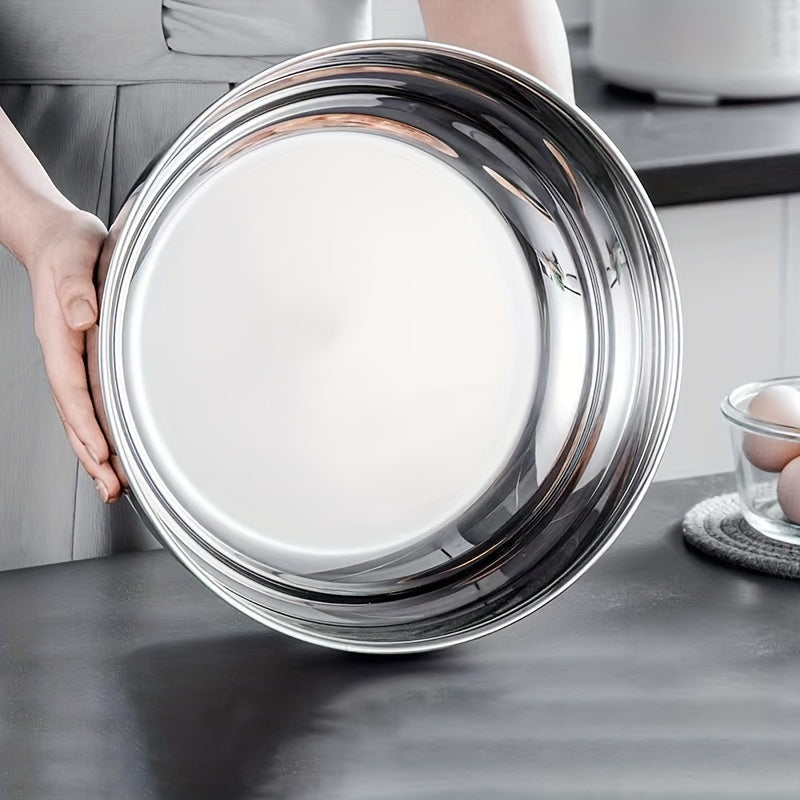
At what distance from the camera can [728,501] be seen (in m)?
0.69

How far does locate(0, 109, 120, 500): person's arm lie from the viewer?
1.58 feet

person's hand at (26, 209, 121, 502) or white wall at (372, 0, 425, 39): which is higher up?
white wall at (372, 0, 425, 39)

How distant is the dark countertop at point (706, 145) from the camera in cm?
100

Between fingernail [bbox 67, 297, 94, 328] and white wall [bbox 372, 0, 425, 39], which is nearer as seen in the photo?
fingernail [bbox 67, 297, 94, 328]

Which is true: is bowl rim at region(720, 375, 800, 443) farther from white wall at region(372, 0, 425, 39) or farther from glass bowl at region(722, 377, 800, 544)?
white wall at region(372, 0, 425, 39)

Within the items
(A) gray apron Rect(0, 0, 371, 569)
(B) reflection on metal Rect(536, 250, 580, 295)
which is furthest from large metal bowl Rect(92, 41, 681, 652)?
(A) gray apron Rect(0, 0, 371, 569)

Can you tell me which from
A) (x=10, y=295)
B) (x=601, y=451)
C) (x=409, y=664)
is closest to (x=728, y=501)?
(x=601, y=451)

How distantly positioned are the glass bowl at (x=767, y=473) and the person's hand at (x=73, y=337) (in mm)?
330

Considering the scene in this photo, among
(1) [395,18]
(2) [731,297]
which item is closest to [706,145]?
(2) [731,297]

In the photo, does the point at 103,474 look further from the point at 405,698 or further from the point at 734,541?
the point at 734,541

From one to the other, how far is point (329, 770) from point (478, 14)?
1.38 ft

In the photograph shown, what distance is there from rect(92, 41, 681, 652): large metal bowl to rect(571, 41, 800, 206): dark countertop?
39cm

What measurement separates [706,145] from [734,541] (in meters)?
0.52

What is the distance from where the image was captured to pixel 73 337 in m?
0.49
